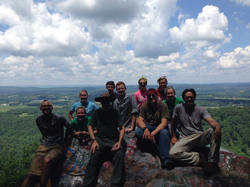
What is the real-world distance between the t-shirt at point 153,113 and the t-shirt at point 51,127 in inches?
118

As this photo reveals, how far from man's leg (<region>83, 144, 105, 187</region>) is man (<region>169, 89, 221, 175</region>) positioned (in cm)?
226

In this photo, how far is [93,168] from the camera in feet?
15.7

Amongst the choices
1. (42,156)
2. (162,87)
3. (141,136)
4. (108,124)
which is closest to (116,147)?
(108,124)

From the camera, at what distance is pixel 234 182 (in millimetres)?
3723

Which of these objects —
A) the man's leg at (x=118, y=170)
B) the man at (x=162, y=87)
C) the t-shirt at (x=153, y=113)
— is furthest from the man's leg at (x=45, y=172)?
the man at (x=162, y=87)

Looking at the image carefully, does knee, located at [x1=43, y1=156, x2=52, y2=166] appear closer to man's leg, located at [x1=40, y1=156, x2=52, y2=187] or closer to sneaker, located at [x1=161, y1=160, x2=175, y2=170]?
man's leg, located at [x1=40, y1=156, x2=52, y2=187]

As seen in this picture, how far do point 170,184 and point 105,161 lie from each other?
2.51 meters

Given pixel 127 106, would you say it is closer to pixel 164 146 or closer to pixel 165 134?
pixel 165 134

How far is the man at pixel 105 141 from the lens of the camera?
4.78m

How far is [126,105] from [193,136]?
303cm

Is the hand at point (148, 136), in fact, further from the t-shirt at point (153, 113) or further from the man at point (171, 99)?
A: the man at point (171, 99)

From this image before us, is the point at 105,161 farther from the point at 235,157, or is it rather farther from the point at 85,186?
the point at 235,157

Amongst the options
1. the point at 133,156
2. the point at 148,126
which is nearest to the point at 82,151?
the point at 133,156

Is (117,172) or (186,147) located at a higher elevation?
(186,147)
